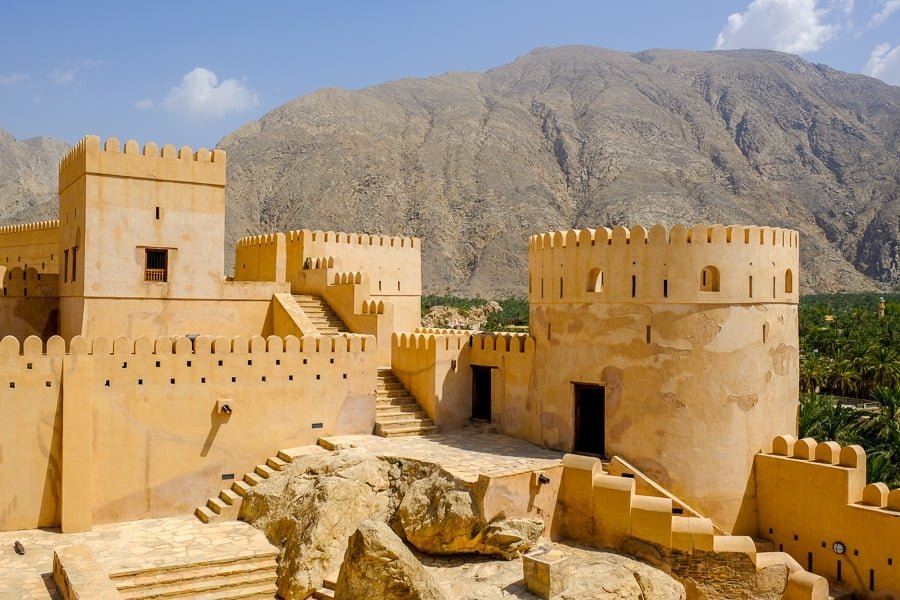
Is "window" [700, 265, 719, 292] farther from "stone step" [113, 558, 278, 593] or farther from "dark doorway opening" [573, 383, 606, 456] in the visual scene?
"stone step" [113, 558, 278, 593]

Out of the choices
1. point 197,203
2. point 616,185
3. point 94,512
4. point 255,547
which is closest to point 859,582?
point 255,547

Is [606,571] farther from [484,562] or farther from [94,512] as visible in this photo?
[94,512]

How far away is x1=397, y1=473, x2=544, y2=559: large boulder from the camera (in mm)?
10672

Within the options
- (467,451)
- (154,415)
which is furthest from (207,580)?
(467,451)

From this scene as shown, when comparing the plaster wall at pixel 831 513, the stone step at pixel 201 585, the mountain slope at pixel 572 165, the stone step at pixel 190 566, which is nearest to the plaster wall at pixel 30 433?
the stone step at pixel 190 566

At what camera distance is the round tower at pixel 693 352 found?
1216 centimetres

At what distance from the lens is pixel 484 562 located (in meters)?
10.7

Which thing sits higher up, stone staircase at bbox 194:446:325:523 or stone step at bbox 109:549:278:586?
stone staircase at bbox 194:446:325:523

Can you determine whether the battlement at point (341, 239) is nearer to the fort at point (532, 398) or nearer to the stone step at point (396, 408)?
the fort at point (532, 398)

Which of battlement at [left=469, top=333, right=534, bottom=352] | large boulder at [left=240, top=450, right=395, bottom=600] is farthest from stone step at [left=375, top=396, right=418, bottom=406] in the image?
large boulder at [left=240, top=450, right=395, bottom=600]

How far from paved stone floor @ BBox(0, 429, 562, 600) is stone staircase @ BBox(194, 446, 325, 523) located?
0.58ft

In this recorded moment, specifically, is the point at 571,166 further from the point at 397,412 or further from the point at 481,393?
the point at 397,412

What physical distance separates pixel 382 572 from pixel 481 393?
6.78 m

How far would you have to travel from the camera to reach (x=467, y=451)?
13.0 meters
